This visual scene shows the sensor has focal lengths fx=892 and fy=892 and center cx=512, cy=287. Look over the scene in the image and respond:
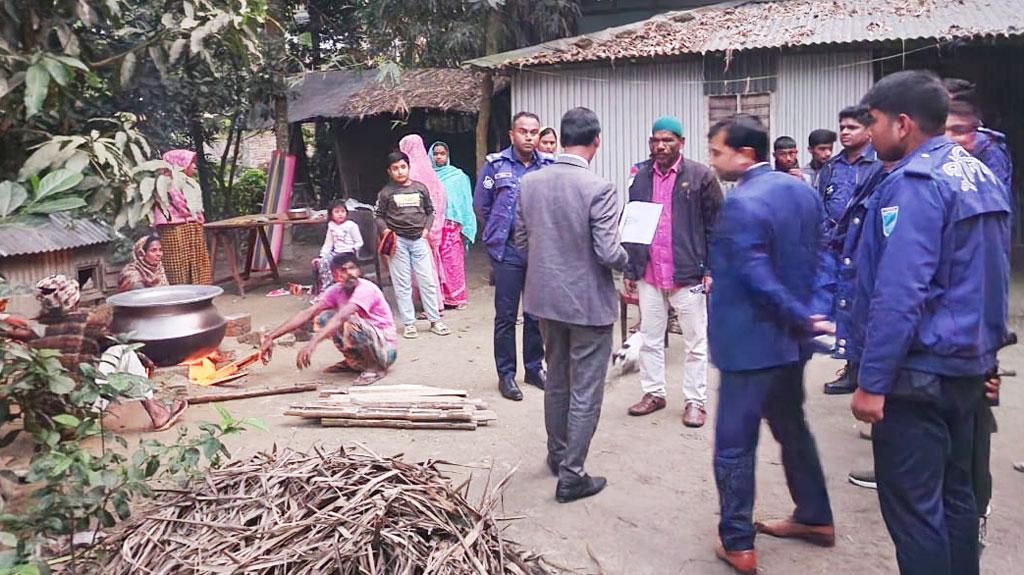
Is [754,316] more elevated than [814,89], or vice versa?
[814,89]

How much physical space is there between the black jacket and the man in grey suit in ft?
2.82

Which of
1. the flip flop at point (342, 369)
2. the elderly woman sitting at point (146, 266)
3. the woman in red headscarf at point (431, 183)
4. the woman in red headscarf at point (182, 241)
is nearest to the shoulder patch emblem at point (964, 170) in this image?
the flip flop at point (342, 369)

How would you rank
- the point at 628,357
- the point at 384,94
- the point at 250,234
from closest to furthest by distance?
the point at 628,357 < the point at 250,234 < the point at 384,94

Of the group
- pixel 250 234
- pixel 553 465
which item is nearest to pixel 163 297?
pixel 553 465

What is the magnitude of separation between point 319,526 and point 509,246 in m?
3.17

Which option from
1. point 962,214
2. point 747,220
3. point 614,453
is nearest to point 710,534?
point 614,453

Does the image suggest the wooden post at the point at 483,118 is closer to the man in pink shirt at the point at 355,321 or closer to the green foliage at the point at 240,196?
the green foliage at the point at 240,196

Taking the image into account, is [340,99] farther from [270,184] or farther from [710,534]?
[710,534]

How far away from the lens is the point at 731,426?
3340 millimetres

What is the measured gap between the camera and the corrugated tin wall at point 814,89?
9.95 metres

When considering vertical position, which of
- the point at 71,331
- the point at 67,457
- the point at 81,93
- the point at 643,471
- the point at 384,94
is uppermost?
the point at 384,94

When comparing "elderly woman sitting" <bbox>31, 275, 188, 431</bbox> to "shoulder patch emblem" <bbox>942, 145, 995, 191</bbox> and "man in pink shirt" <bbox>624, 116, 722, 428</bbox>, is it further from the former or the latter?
"shoulder patch emblem" <bbox>942, 145, 995, 191</bbox>

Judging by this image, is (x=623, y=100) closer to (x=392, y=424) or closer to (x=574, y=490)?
(x=392, y=424)

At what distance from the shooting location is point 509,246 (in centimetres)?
588
